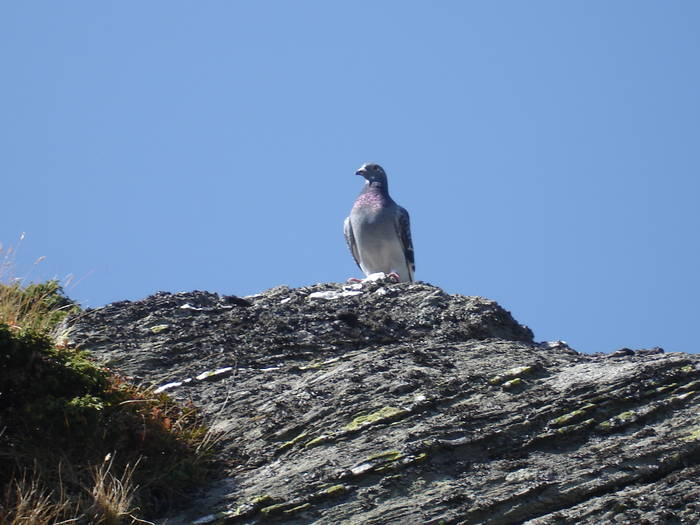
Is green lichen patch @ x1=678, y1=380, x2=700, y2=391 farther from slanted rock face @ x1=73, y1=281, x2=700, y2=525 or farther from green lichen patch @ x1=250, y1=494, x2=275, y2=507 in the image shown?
green lichen patch @ x1=250, y1=494, x2=275, y2=507

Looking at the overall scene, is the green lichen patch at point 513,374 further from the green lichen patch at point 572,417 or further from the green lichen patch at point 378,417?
the green lichen patch at point 378,417

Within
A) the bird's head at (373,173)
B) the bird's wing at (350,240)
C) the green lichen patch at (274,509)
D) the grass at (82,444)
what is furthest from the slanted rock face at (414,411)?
the bird's head at (373,173)

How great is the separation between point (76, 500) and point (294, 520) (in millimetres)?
1569

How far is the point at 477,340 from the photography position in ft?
34.2

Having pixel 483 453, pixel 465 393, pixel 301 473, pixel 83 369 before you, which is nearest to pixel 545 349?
pixel 465 393

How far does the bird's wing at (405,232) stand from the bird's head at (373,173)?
100 cm

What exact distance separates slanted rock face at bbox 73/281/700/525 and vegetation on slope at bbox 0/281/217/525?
1.29 feet

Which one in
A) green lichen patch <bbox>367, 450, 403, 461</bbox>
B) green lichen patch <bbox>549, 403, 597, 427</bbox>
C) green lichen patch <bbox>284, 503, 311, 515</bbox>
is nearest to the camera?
green lichen patch <bbox>284, 503, 311, 515</bbox>

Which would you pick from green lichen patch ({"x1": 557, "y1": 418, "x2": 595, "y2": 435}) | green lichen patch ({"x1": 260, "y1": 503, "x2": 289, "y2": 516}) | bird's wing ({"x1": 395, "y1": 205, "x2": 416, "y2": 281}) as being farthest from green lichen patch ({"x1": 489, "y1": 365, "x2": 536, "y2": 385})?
bird's wing ({"x1": 395, "y1": 205, "x2": 416, "y2": 281})

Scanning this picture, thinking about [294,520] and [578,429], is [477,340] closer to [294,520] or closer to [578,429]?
[578,429]

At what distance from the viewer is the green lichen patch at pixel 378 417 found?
834 cm

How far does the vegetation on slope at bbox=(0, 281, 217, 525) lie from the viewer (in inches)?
280

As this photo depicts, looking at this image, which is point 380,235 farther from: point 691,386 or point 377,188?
point 691,386

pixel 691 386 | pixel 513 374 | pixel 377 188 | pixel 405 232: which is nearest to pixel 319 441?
pixel 513 374
